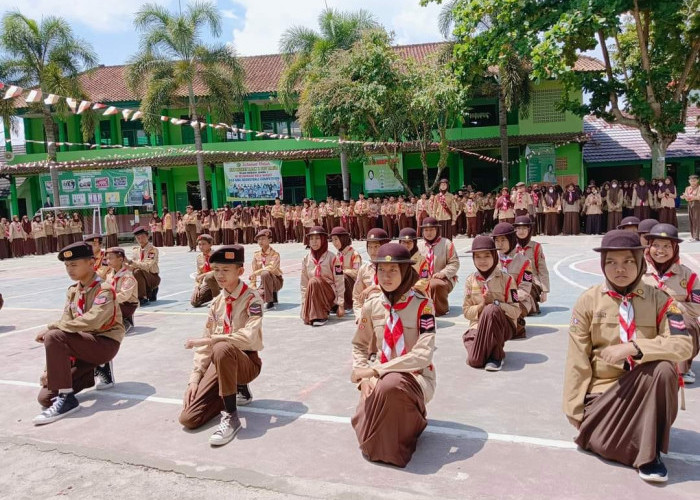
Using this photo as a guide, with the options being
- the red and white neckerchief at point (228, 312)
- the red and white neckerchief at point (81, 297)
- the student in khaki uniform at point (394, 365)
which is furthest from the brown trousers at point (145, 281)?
the student in khaki uniform at point (394, 365)

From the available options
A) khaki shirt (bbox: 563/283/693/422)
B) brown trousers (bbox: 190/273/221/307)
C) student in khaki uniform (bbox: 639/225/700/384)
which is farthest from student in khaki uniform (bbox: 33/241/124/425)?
student in khaki uniform (bbox: 639/225/700/384)

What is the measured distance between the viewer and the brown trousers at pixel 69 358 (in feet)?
17.1

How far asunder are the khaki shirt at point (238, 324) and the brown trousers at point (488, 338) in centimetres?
218

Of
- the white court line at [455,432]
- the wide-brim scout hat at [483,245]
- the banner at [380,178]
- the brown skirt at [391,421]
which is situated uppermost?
the banner at [380,178]

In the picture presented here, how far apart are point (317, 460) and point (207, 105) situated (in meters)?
25.7

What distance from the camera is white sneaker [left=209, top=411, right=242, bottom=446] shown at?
14.4 feet

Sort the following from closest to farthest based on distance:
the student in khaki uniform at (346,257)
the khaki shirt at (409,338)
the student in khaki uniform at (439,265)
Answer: the khaki shirt at (409,338), the student in khaki uniform at (439,265), the student in khaki uniform at (346,257)

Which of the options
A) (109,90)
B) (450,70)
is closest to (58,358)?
(450,70)

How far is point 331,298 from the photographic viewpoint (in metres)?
8.66

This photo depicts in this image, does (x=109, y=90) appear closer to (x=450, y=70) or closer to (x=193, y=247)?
(x=193, y=247)

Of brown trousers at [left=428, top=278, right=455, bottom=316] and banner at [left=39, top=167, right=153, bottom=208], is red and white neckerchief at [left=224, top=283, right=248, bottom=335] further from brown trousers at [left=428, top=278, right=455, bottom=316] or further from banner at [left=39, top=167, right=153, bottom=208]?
banner at [left=39, top=167, right=153, bottom=208]

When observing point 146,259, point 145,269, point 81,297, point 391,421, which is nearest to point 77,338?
point 81,297

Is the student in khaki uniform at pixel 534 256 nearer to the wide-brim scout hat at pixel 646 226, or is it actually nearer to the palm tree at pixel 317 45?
the wide-brim scout hat at pixel 646 226

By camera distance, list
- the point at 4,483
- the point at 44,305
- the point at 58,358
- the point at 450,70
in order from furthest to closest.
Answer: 1. the point at 450,70
2. the point at 44,305
3. the point at 58,358
4. the point at 4,483
